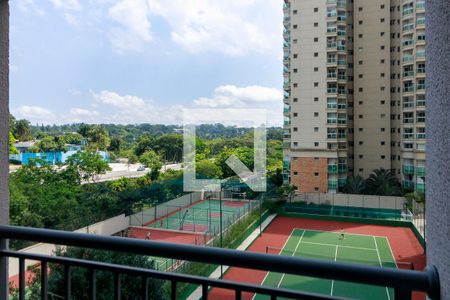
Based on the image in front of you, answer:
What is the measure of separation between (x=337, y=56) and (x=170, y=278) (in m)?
16.4

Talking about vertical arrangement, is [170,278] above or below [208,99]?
below

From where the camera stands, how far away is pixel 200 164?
13.8m

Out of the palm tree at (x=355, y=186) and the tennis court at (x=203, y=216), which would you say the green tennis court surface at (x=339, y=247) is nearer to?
the tennis court at (x=203, y=216)

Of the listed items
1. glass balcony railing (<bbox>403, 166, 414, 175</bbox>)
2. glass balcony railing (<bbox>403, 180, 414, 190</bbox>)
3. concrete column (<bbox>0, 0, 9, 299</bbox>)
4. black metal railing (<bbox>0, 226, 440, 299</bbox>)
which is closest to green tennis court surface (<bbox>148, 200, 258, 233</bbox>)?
glass balcony railing (<bbox>403, 180, 414, 190</bbox>)

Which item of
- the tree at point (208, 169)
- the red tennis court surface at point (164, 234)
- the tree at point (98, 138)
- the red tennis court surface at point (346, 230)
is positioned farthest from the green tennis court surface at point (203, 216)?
the tree at point (98, 138)

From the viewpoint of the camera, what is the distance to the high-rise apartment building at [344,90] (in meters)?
15.6

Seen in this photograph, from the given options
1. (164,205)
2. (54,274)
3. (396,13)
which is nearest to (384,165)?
(396,13)

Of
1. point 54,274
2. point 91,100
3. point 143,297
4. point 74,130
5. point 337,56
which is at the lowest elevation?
point 54,274

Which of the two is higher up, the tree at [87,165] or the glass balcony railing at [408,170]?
the tree at [87,165]

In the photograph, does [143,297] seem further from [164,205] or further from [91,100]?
[91,100]

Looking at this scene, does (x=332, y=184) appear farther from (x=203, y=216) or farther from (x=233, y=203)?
(x=203, y=216)

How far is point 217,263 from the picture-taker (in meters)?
0.58

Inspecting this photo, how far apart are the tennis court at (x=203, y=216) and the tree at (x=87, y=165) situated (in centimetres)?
264

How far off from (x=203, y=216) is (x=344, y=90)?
872 centimetres
